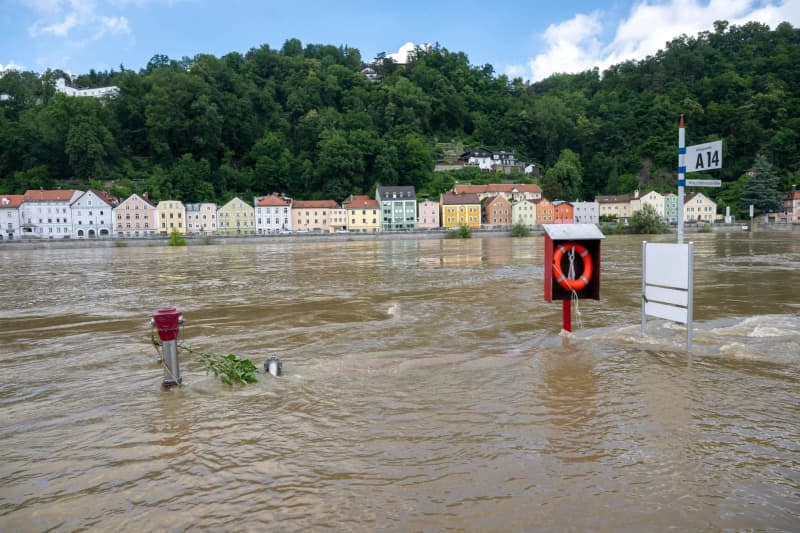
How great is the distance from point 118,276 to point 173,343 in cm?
2283

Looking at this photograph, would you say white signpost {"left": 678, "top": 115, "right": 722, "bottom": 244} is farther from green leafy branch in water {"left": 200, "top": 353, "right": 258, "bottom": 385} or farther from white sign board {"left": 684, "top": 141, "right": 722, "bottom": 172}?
green leafy branch in water {"left": 200, "top": 353, "right": 258, "bottom": 385}

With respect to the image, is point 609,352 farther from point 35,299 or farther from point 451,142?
point 451,142

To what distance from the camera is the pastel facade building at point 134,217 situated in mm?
89562

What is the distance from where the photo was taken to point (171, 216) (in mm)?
92875

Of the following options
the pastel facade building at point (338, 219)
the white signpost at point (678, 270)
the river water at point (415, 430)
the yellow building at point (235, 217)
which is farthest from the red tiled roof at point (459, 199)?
the white signpost at point (678, 270)

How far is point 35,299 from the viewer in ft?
57.0

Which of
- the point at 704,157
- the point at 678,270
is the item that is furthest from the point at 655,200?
the point at 678,270

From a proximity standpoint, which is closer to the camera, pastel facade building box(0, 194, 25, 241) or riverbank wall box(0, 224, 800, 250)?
riverbank wall box(0, 224, 800, 250)

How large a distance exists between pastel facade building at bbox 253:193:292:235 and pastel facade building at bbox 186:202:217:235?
788cm

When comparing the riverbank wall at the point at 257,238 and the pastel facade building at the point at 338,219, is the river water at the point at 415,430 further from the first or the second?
the pastel facade building at the point at 338,219

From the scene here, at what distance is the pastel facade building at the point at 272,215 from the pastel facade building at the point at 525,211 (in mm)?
42207

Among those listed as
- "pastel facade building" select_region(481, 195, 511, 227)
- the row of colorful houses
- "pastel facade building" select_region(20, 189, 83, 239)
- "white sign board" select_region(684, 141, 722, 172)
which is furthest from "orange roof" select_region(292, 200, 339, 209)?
"white sign board" select_region(684, 141, 722, 172)

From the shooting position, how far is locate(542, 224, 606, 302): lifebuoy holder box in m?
8.46

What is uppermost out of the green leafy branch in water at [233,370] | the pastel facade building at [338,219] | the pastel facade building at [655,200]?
the pastel facade building at [655,200]
